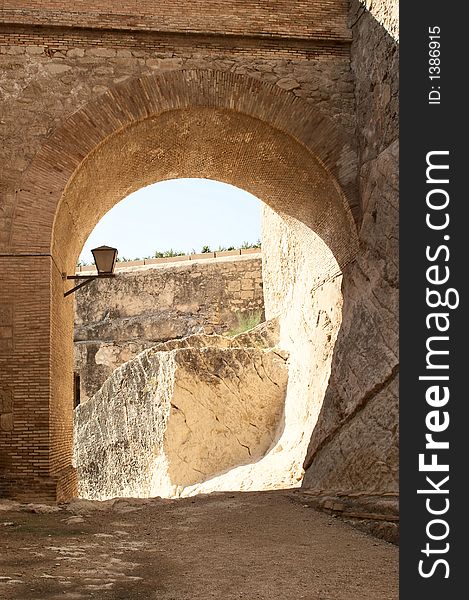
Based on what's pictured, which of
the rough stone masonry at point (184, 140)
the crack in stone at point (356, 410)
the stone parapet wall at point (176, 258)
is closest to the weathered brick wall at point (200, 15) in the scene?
the rough stone masonry at point (184, 140)

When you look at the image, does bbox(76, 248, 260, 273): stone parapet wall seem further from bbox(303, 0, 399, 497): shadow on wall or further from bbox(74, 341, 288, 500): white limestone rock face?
bbox(303, 0, 399, 497): shadow on wall

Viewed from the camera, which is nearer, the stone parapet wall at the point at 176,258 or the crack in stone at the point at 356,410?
the crack in stone at the point at 356,410

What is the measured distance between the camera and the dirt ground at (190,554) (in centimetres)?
409

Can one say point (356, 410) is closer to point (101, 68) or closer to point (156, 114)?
point (156, 114)

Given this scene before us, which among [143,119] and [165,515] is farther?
[143,119]

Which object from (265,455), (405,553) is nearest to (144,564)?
(405,553)

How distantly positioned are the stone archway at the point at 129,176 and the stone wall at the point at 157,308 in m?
11.9

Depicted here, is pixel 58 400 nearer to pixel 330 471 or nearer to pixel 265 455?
pixel 330 471

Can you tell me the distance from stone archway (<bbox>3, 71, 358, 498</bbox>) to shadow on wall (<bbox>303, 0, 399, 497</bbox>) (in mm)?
536

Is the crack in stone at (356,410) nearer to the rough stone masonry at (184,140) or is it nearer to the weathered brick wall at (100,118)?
the rough stone masonry at (184,140)

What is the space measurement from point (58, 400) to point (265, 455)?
5.36 meters

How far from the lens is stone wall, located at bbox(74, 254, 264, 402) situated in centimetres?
2234

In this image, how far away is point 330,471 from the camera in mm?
7523

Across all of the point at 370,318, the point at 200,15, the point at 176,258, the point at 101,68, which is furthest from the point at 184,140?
the point at 176,258
